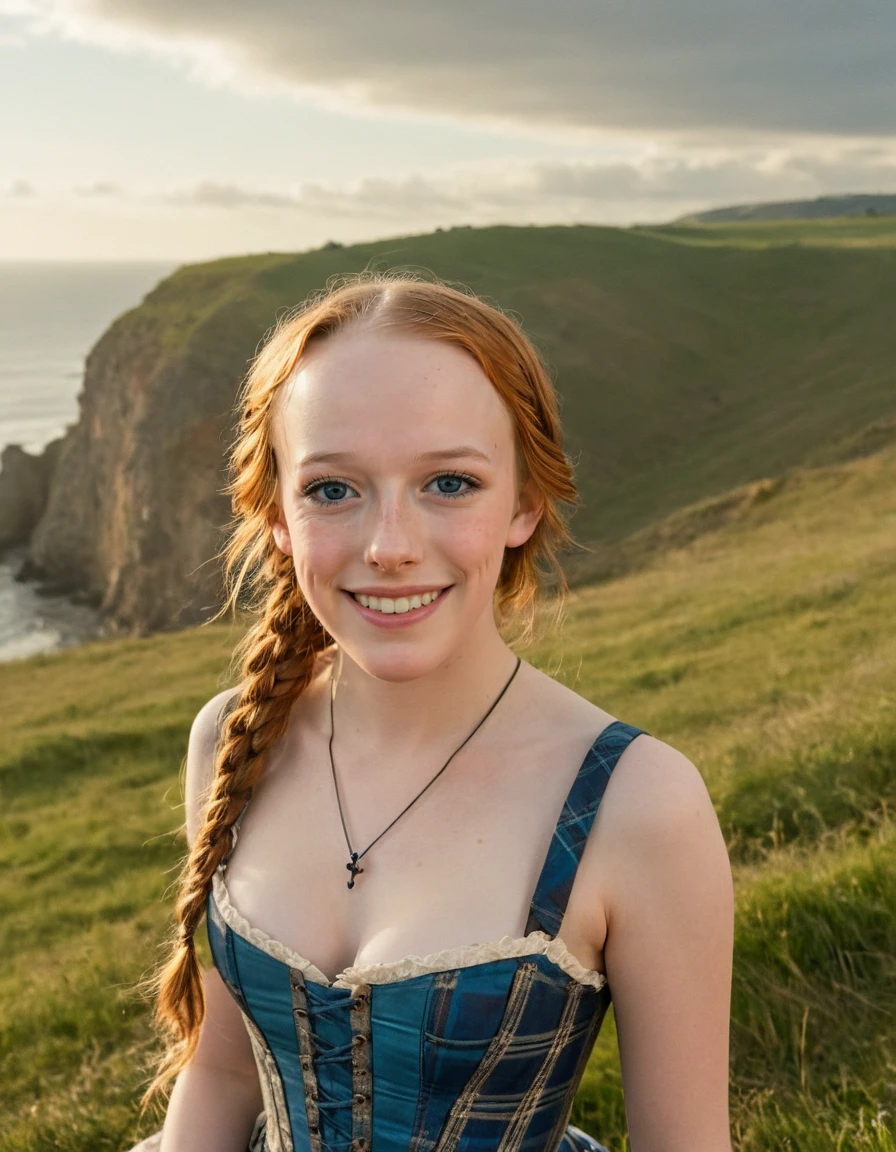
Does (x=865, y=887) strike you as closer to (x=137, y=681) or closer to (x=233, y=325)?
(x=137, y=681)

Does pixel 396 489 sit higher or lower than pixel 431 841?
higher

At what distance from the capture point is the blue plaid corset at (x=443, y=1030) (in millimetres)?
2096

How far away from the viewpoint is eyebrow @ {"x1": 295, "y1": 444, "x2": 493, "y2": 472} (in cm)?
222

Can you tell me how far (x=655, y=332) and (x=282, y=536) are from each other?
182 ft

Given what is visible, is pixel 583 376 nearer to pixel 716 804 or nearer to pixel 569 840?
pixel 716 804

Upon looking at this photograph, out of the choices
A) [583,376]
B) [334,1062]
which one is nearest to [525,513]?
[334,1062]

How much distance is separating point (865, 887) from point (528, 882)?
2.10m

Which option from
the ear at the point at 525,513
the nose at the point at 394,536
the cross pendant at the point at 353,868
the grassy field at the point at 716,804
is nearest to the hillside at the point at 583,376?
the grassy field at the point at 716,804

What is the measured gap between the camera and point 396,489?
7.29ft

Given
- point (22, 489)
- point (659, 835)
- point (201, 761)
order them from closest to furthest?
1. point (659, 835)
2. point (201, 761)
3. point (22, 489)

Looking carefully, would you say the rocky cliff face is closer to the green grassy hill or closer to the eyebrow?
the green grassy hill

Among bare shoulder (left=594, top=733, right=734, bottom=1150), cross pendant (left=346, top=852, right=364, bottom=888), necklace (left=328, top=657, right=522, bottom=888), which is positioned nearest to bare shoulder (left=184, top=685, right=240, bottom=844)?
necklace (left=328, top=657, right=522, bottom=888)

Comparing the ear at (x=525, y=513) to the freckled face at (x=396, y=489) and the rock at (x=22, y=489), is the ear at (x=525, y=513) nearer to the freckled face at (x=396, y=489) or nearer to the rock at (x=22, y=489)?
the freckled face at (x=396, y=489)

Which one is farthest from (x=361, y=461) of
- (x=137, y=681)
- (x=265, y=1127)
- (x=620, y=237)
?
(x=620, y=237)
